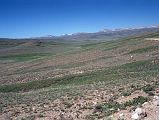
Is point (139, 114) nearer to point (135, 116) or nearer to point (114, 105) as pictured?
point (135, 116)

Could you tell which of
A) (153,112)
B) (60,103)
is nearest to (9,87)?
(60,103)

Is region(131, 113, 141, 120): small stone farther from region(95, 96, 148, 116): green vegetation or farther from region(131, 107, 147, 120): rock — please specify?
region(95, 96, 148, 116): green vegetation

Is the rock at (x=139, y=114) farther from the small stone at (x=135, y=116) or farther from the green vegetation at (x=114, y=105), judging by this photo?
the green vegetation at (x=114, y=105)

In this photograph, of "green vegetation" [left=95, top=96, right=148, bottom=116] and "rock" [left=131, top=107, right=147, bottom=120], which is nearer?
"rock" [left=131, top=107, right=147, bottom=120]

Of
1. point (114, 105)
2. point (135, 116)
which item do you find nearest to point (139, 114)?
point (135, 116)

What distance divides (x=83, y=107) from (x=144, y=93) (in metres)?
3.57

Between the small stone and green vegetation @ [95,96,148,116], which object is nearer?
the small stone

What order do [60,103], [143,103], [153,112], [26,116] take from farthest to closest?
[60,103]
[26,116]
[143,103]
[153,112]

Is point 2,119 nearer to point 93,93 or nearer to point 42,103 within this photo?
point 42,103

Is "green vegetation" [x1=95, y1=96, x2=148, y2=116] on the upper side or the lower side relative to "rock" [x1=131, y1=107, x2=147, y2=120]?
lower

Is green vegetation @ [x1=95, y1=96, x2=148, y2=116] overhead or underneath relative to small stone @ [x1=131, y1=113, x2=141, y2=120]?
underneath

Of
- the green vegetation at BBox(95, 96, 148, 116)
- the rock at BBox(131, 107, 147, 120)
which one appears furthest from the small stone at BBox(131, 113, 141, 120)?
the green vegetation at BBox(95, 96, 148, 116)

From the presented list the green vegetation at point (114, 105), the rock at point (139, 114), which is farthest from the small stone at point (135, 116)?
the green vegetation at point (114, 105)

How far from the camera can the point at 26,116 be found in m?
18.2
